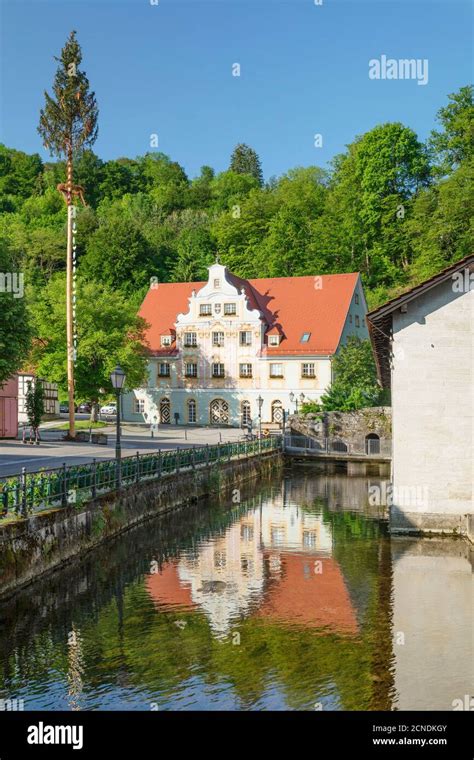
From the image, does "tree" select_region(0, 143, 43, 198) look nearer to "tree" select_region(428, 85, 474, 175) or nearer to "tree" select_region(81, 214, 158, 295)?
"tree" select_region(81, 214, 158, 295)

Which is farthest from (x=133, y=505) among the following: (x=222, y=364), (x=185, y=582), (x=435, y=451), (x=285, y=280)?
(x=285, y=280)

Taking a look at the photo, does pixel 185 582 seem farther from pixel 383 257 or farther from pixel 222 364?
pixel 383 257

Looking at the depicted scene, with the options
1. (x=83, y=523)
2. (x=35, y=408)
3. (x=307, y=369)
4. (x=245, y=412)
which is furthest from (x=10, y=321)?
(x=245, y=412)

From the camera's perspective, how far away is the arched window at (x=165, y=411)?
68.2 metres

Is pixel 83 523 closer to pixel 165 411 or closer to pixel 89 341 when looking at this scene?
pixel 89 341

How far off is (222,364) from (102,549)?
44689mm

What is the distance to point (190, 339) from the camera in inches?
2657

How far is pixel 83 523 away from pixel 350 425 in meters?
34.8

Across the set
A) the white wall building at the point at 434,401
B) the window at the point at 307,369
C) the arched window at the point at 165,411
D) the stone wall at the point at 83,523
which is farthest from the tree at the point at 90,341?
the white wall building at the point at 434,401

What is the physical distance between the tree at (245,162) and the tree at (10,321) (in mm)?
131966

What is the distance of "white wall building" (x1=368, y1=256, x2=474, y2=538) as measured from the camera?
23.0 m

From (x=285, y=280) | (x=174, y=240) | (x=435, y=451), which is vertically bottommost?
(x=435, y=451)

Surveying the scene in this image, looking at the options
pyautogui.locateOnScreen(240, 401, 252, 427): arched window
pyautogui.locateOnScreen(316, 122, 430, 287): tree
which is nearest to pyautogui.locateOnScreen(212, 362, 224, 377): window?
pyautogui.locateOnScreen(240, 401, 252, 427): arched window
